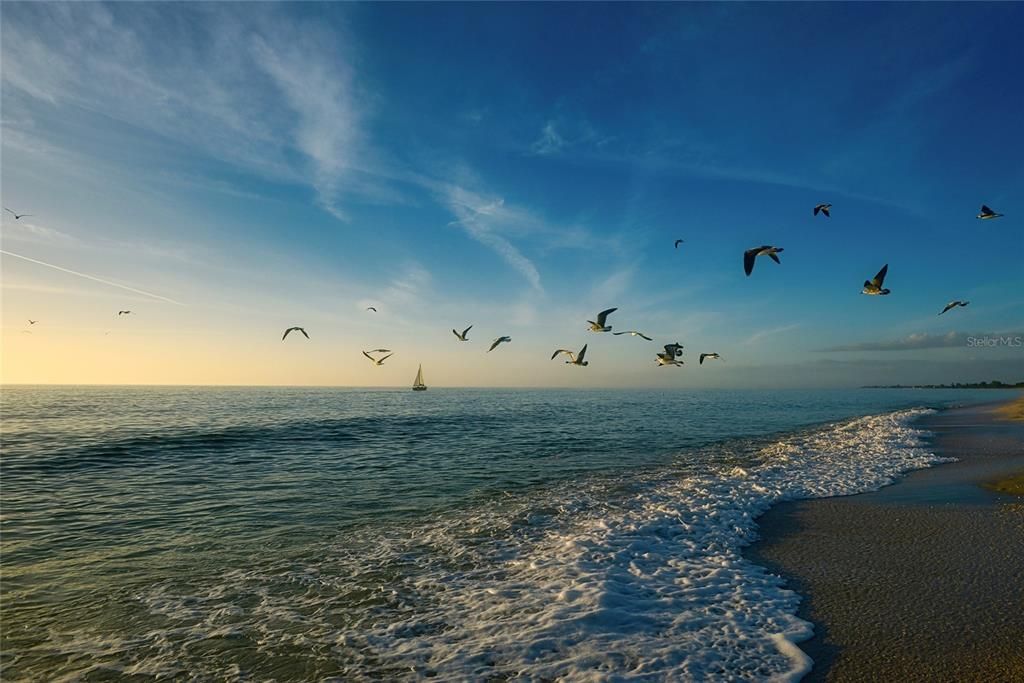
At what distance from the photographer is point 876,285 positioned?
546 inches

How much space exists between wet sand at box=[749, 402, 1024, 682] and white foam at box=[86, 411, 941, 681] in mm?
523

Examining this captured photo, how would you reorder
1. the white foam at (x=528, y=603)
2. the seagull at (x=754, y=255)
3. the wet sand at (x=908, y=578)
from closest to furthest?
the wet sand at (x=908, y=578) < the white foam at (x=528, y=603) < the seagull at (x=754, y=255)

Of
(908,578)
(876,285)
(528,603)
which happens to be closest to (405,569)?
(528,603)

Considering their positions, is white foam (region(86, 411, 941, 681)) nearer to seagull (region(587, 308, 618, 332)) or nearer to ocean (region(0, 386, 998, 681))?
ocean (region(0, 386, 998, 681))

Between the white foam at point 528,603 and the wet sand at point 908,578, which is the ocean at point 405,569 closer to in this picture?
the white foam at point 528,603

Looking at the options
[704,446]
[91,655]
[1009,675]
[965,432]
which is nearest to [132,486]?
[91,655]

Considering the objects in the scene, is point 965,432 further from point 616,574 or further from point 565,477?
point 616,574

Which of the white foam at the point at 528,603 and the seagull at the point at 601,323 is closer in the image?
the white foam at the point at 528,603

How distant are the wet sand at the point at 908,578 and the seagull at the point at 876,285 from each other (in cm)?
551

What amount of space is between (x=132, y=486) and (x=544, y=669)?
62.0 ft

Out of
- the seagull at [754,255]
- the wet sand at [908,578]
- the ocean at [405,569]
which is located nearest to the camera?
the wet sand at [908,578]

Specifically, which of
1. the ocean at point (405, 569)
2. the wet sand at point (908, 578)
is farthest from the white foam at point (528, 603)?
the wet sand at point (908, 578)

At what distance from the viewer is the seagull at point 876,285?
1344 cm

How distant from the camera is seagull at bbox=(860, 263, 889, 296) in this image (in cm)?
1344
